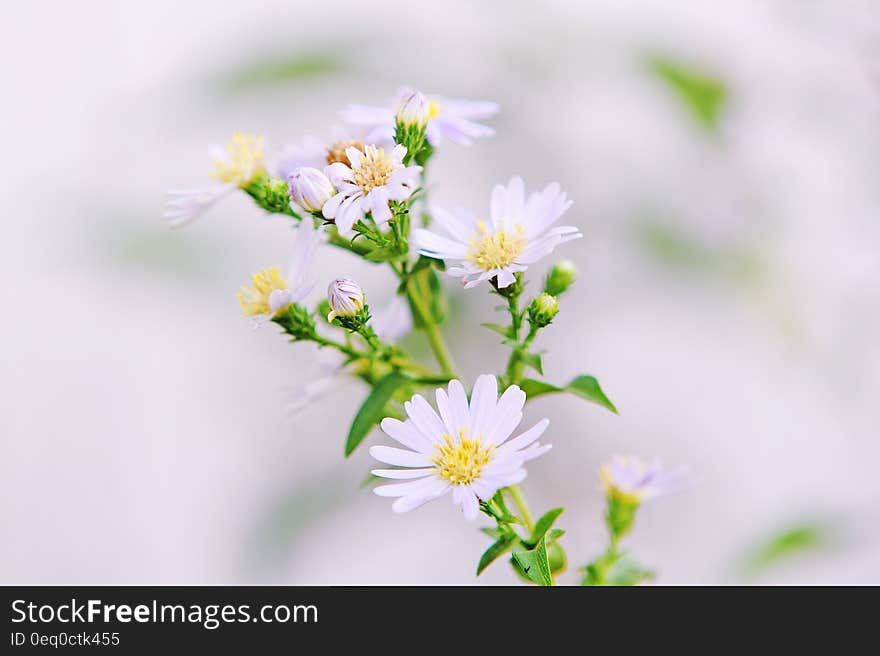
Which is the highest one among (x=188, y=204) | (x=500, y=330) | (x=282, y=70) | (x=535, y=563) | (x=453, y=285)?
(x=282, y=70)

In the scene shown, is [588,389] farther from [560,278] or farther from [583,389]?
[560,278]

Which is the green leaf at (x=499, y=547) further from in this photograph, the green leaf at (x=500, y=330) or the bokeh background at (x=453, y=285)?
the bokeh background at (x=453, y=285)

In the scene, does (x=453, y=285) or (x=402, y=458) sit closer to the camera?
(x=402, y=458)

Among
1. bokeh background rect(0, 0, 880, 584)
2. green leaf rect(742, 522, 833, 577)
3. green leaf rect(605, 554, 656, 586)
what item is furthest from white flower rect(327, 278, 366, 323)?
green leaf rect(742, 522, 833, 577)

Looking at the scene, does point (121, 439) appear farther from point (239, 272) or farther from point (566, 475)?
point (566, 475)

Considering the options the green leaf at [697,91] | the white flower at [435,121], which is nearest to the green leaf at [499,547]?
the white flower at [435,121]

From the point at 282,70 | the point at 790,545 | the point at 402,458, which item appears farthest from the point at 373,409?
the point at 282,70

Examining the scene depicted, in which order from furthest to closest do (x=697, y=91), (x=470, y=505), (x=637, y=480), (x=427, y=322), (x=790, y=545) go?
(x=697, y=91) → (x=790, y=545) → (x=637, y=480) → (x=427, y=322) → (x=470, y=505)

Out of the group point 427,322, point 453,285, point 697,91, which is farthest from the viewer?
point 453,285

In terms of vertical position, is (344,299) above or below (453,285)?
below
